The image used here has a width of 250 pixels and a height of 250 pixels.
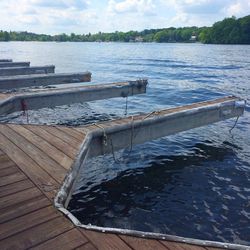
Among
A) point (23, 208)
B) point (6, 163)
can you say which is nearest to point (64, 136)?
point (6, 163)

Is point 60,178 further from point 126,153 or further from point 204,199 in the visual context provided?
point 126,153

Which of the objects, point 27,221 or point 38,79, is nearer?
point 27,221

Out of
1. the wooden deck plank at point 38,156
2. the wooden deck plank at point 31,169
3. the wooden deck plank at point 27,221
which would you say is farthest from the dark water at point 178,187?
the wooden deck plank at point 27,221

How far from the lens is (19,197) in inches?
172

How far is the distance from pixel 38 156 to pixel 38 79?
33.0 feet

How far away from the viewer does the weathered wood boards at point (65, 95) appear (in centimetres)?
1007

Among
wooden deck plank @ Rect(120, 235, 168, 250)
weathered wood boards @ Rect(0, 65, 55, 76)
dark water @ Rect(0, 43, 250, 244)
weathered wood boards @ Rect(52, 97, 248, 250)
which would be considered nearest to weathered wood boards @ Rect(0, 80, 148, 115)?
dark water @ Rect(0, 43, 250, 244)

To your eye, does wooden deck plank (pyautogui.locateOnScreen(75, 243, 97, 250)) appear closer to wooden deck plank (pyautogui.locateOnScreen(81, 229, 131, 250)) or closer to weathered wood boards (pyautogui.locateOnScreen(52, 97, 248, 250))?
wooden deck plank (pyautogui.locateOnScreen(81, 229, 131, 250))

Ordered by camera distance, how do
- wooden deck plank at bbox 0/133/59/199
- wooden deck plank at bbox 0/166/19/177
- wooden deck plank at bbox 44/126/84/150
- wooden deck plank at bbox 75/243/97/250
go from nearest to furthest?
1. wooden deck plank at bbox 75/243/97/250
2. wooden deck plank at bbox 0/133/59/199
3. wooden deck plank at bbox 0/166/19/177
4. wooden deck plank at bbox 44/126/84/150

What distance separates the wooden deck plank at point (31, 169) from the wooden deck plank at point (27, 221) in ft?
1.20

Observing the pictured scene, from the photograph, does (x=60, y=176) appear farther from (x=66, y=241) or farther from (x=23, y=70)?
(x=23, y=70)

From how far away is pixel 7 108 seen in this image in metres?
9.55

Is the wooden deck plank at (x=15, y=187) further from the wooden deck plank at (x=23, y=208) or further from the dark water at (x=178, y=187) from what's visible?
the dark water at (x=178, y=187)

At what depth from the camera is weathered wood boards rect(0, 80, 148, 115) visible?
33.0 feet
